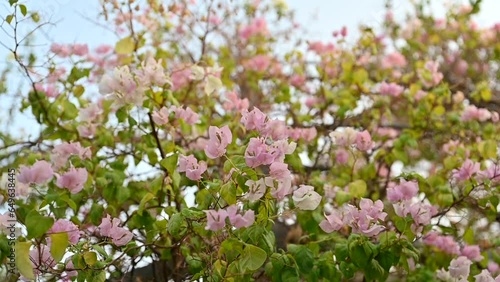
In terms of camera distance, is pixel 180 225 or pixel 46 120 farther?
pixel 46 120

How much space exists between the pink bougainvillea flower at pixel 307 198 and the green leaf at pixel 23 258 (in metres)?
0.51

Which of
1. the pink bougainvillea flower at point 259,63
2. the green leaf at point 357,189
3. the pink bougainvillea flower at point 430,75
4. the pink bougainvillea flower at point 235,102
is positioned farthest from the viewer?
the pink bougainvillea flower at point 259,63

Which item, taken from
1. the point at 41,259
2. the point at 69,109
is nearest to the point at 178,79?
the point at 69,109

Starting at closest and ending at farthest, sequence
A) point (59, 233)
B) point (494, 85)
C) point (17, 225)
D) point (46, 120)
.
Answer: point (59, 233)
point (17, 225)
point (46, 120)
point (494, 85)

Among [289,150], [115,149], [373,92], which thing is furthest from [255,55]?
[289,150]

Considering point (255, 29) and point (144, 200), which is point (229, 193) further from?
point (255, 29)

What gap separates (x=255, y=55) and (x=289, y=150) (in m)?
2.17

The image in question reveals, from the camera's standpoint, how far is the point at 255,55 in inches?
135

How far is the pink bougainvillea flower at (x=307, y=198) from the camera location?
131 centimetres

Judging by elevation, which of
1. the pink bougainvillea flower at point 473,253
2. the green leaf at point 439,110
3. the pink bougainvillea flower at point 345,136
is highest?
the green leaf at point 439,110

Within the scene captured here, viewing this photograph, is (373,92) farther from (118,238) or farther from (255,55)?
(118,238)

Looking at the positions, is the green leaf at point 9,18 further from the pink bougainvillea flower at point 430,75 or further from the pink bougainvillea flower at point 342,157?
the pink bougainvillea flower at point 430,75

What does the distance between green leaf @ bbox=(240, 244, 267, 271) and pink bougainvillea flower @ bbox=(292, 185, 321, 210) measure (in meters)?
0.13

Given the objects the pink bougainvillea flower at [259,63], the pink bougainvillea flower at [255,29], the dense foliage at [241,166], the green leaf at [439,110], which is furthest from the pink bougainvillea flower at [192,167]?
the pink bougainvillea flower at [255,29]
